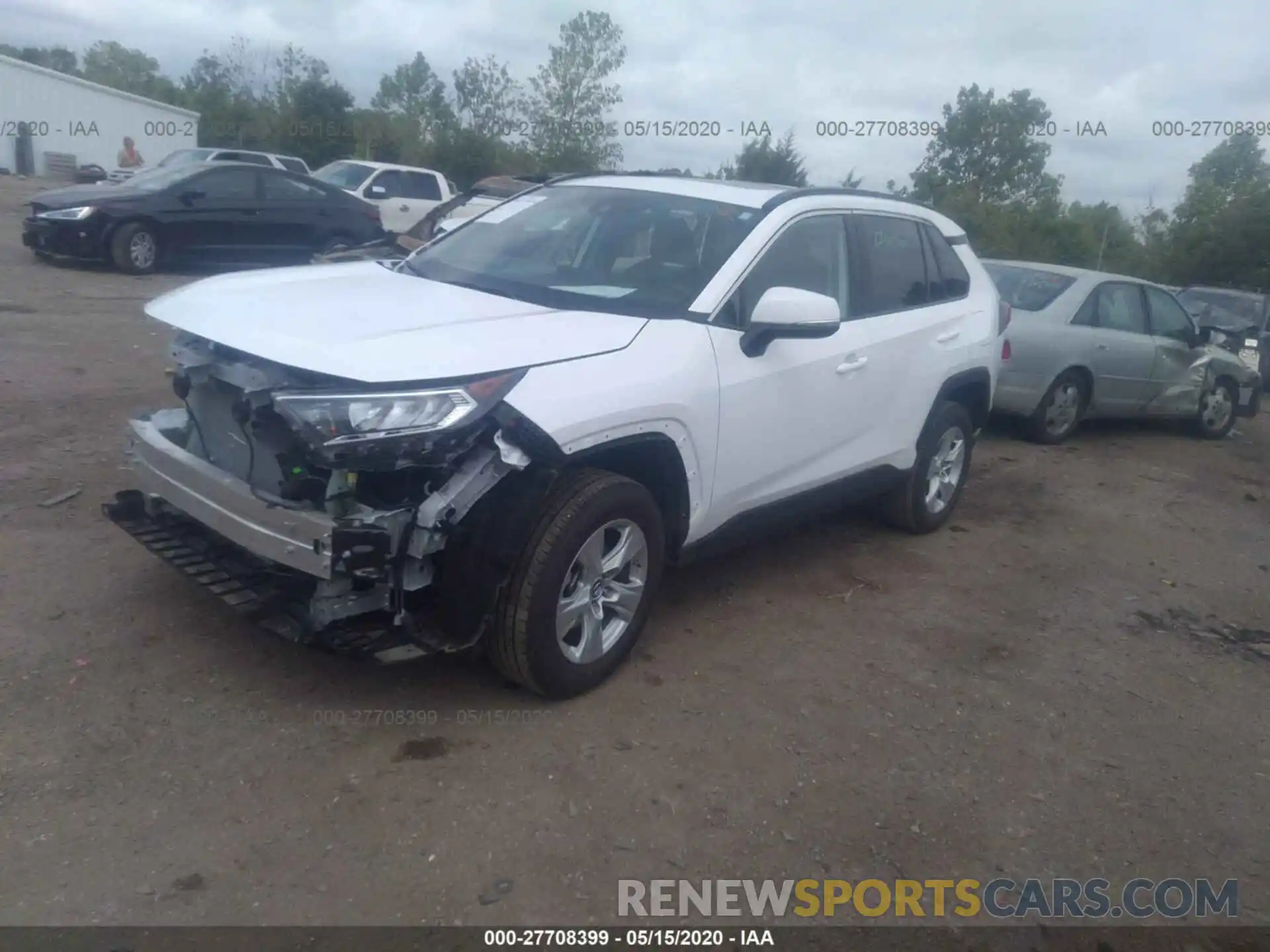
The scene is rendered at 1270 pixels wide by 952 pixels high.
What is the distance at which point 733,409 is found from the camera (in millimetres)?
4176

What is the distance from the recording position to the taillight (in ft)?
20.9

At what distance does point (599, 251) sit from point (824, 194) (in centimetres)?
124

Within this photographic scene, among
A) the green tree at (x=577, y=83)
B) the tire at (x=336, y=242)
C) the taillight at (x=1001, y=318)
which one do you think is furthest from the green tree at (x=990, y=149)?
the taillight at (x=1001, y=318)

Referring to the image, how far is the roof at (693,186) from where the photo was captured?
4773 millimetres

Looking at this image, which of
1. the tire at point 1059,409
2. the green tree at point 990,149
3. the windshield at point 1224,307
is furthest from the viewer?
the green tree at point 990,149

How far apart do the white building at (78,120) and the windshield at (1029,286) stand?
108ft

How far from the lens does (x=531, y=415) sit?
3.34 m

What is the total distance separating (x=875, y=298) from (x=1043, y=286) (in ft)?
15.6

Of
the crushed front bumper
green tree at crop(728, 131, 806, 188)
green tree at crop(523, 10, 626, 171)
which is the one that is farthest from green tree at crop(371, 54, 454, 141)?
the crushed front bumper

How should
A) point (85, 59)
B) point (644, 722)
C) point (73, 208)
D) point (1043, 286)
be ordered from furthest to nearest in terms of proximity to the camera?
point (85, 59)
point (73, 208)
point (1043, 286)
point (644, 722)

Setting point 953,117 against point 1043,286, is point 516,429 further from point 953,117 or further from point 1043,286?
point 953,117

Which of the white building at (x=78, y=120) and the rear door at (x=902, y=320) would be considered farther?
the white building at (x=78, y=120)

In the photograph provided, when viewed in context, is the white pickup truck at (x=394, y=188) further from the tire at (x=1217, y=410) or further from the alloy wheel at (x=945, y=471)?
the alloy wheel at (x=945, y=471)

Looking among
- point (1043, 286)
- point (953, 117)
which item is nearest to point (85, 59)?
point (953, 117)
